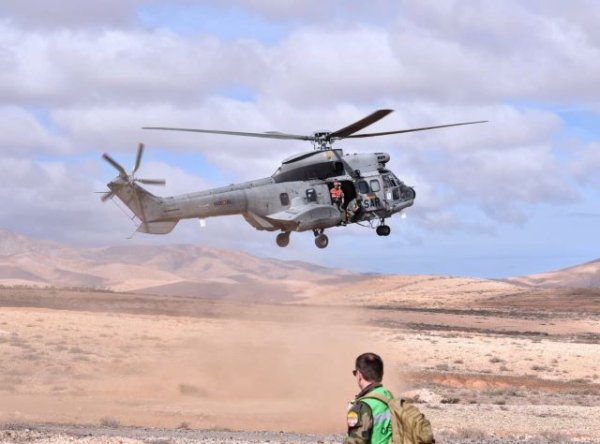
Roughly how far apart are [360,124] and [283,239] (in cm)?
417

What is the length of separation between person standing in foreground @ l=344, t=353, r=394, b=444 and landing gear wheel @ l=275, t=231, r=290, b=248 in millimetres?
22784

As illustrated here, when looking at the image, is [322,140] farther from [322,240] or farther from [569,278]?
[569,278]

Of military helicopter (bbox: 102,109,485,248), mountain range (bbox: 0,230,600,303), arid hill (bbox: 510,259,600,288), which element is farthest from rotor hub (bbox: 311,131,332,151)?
arid hill (bbox: 510,259,600,288)

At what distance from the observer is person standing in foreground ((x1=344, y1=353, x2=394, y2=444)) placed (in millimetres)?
7141

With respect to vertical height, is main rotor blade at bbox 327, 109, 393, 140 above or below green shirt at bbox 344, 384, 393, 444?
above

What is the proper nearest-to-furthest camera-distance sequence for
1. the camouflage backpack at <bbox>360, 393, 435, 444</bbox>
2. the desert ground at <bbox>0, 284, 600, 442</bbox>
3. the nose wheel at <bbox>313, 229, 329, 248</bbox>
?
1. the camouflage backpack at <bbox>360, 393, 435, 444</bbox>
2. the desert ground at <bbox>0, 284, 600, 442</bbox>
3. the nose wheel at <bbox>313, 229, 329, 248</bbox>

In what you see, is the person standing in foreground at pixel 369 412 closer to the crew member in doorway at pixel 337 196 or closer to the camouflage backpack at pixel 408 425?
the camouflage backpack at pixel 408 425

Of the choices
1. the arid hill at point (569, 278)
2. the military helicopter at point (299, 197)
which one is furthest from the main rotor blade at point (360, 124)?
the arid hill at point (569, 278)

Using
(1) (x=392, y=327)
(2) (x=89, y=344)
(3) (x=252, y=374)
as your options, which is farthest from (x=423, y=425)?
(1) (x=392, y=327)

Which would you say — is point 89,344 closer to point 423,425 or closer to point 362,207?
point 362,207

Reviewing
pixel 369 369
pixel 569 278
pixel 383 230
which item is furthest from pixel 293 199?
pixel 569 278

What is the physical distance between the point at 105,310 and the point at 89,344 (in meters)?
14.5

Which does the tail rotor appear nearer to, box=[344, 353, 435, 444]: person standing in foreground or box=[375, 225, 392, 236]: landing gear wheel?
box=[375, 225, 392, 236]: landing gear wheel

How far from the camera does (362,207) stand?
30938 mm
